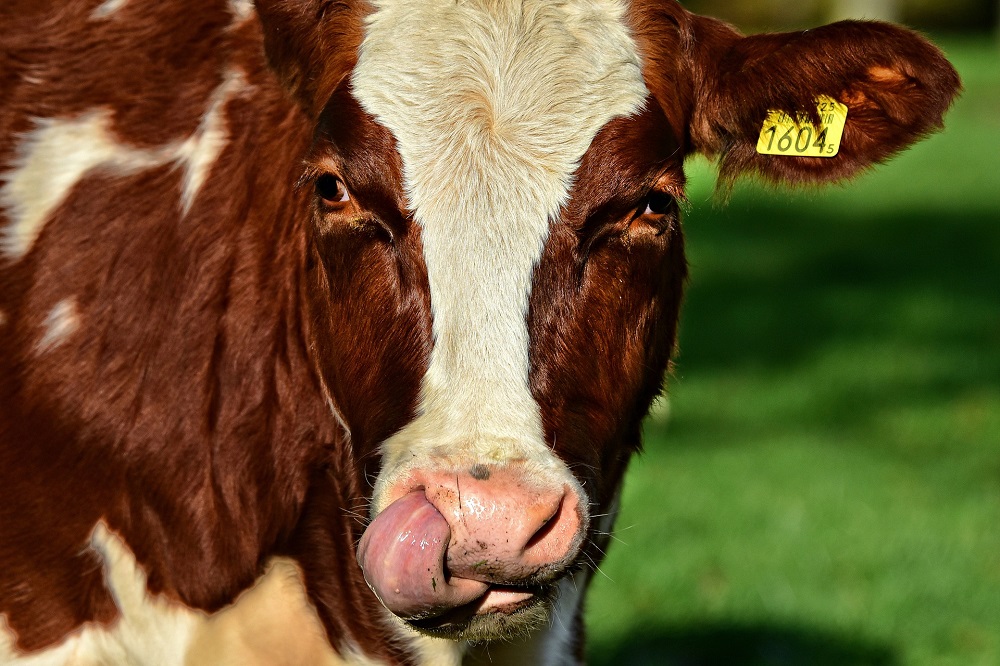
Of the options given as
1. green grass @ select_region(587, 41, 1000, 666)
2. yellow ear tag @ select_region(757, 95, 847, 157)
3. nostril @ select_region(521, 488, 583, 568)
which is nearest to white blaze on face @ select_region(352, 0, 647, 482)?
nostril @ select_region(521, 488, 583, 568)

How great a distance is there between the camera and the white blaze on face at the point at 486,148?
8.80 ft

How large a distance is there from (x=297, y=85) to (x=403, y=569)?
4.27 ft

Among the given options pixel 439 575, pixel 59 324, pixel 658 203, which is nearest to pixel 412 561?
pixel 439 575

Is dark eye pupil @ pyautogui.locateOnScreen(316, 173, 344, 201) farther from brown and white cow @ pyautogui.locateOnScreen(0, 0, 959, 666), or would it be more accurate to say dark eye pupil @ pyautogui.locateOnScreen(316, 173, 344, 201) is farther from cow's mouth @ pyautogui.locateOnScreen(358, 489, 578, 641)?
cow's mouth @ pyautogui.locateOnScreen(358, 489, 578, 641)

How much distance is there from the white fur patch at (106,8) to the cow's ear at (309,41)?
44cm

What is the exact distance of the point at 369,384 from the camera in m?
2.97

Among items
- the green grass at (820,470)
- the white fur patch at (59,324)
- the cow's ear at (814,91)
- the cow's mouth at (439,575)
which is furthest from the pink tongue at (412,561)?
the green grass at (820,470)

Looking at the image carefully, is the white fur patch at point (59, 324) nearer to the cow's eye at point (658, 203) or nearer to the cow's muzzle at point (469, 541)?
the cow's muzzle at point (469, 541)

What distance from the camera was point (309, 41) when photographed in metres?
3.28

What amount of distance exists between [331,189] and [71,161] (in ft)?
2.47

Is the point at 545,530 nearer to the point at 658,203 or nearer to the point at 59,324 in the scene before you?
the point at 658,203

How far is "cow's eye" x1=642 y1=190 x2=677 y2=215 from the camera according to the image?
3.05m

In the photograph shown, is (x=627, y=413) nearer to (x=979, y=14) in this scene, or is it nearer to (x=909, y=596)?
(x=909, y=596)

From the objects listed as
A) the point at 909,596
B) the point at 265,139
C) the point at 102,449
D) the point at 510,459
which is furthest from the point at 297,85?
the point at 909,596
